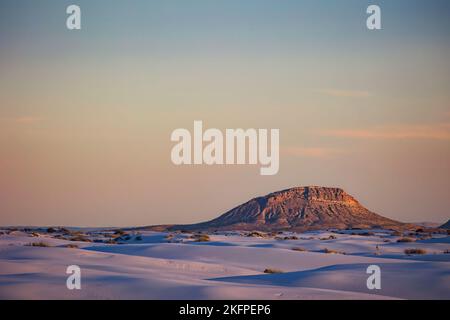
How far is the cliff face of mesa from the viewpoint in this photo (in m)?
95.8

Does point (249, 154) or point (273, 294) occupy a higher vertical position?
point (249, 154)

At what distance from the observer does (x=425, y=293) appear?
17.2 meters

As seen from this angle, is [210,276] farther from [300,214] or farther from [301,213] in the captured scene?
[301,213]

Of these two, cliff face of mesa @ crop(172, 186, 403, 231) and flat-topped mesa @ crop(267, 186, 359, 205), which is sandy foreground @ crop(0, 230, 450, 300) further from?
flat-topped mesa @ crop(267, 186, 359, 205)

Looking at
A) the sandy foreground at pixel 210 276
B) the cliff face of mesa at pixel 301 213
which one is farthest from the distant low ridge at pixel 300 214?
the sandy foreground at pixel 210 276

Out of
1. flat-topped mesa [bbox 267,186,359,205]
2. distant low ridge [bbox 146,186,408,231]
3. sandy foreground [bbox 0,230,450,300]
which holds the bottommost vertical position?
distant low ridge [bbox 146,186,408,231]

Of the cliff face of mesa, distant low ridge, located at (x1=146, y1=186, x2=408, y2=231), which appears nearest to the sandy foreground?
distant low ridge, located at (x1=146, y1=186, x2=408, y2=231)

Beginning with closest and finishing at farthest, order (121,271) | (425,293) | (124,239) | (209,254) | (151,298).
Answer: (151,298) < (425,293) < (121,271) < (209,254) < (124,239)

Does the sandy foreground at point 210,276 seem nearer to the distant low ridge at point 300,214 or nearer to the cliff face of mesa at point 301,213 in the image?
the distant low ridge at point 300,214

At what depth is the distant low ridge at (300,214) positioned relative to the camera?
95750 mm

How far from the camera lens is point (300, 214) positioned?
99.6m
